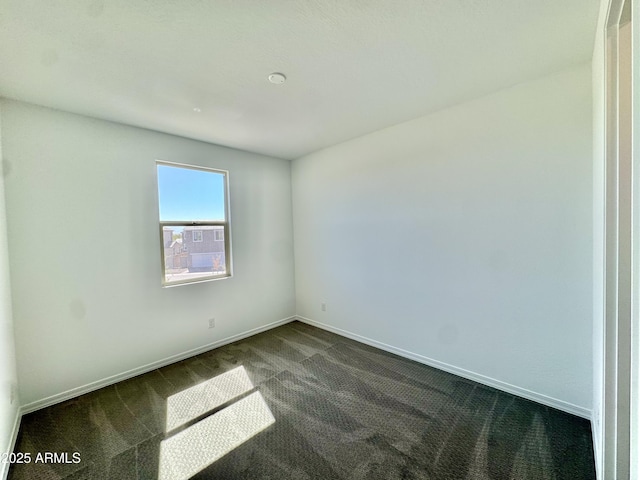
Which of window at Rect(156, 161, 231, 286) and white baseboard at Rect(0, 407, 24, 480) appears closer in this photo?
white baseboard at Rect(0, 407, 24, 480)

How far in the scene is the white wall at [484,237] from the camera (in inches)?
77.2

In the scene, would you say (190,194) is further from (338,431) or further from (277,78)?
(338,431)

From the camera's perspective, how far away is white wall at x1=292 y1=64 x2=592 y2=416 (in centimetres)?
196

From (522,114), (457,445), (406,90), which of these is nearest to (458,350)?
(457,445)

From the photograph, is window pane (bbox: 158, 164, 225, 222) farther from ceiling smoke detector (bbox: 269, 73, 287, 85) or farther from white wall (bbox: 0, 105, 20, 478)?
ceiling smoke detector (bbox: 269, 73, 287, 85)

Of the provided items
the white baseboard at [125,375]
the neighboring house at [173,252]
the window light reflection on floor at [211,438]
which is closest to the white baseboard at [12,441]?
the white baseboard at [125,375]

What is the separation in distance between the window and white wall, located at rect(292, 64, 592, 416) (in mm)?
1610

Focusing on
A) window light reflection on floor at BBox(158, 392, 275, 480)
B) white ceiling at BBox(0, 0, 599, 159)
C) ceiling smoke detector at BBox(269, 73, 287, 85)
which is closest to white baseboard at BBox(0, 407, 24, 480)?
window light reflection on floor at BBox(158, 392, 275, 480)

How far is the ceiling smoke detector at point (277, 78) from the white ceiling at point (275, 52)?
4 centimetres

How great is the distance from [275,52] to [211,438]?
8.86ft

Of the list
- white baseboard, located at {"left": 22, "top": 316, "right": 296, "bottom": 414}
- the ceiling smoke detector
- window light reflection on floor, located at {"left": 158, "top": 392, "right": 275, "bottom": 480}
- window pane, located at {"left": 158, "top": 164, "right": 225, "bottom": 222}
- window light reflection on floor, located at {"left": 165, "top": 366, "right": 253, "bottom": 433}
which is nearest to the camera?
window light reflection on floor, located at {"left": 158, "top": 392, "right": 275, "bottom": 480}

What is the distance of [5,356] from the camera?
1.81m

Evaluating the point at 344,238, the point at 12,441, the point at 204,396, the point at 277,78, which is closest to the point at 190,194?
the point at 277,78

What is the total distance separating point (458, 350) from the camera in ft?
8.42
